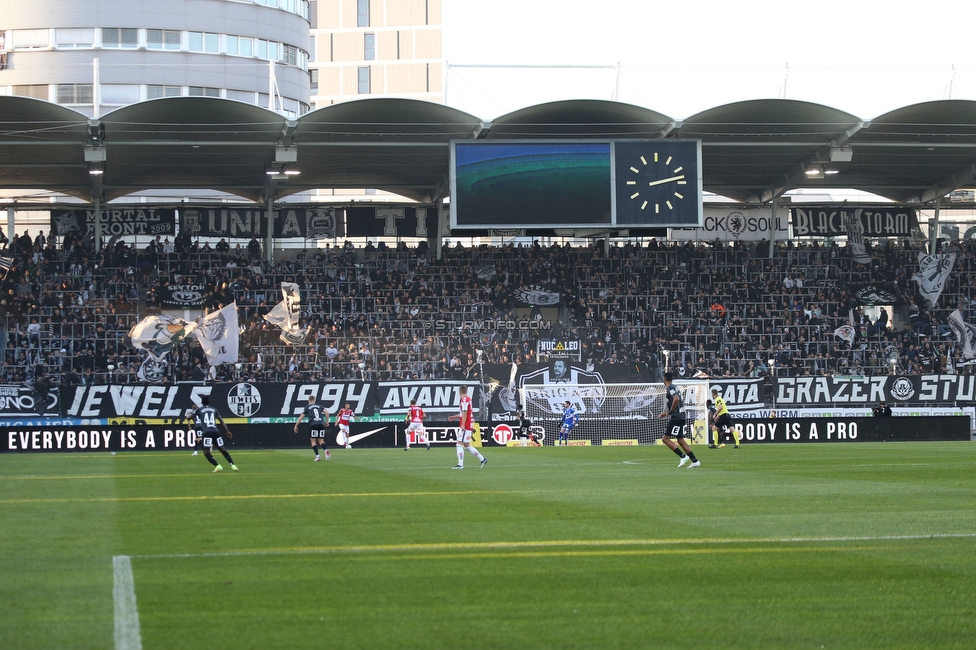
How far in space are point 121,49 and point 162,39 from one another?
2645mm

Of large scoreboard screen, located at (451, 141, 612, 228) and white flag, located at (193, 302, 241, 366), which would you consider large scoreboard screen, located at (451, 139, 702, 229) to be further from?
white flag, located at (193, 302, 241, 366)

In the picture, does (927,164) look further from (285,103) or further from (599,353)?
(285,103)

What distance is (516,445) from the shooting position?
3856cm

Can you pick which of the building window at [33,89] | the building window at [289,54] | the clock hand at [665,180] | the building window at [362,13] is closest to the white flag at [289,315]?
the clock hand at [665,180]

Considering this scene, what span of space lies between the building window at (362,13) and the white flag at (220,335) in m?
67.0

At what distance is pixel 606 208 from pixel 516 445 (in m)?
9.74

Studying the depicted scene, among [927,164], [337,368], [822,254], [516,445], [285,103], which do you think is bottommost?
[516,445]

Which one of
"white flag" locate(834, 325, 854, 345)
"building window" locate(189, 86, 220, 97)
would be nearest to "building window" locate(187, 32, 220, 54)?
"building window" locate(189, 86, 220, 97)

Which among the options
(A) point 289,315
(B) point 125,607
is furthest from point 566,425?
(B) point 125,607

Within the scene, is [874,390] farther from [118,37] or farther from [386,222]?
[118,37]

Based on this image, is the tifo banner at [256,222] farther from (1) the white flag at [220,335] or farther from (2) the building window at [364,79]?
(2) the building window at [364,79]

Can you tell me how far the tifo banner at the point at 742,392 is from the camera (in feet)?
141

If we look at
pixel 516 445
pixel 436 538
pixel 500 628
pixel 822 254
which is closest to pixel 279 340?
pixel 516 445

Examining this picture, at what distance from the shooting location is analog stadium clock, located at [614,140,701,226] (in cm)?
4106
